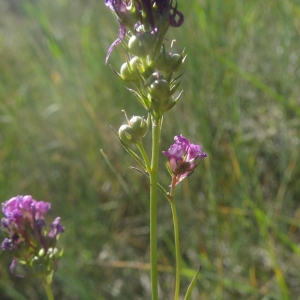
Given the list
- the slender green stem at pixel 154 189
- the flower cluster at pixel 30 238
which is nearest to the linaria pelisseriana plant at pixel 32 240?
the flower cluster at pixel 30 238

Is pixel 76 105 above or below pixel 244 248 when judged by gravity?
above

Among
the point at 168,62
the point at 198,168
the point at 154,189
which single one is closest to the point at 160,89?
the point at 168,62

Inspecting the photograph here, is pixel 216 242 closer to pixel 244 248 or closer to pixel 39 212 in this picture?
pixel 244 248

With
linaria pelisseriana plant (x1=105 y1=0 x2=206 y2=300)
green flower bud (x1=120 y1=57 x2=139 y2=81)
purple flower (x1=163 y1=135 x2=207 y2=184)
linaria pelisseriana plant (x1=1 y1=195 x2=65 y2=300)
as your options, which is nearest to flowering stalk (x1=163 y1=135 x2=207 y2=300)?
purple flower (x1=163 y1=135 x2=207 y2=184)

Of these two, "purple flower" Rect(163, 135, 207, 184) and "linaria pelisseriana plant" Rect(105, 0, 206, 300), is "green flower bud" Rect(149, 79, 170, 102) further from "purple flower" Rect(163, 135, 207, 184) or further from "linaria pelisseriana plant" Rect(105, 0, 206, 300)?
"purple flower" Rect(163, 135, 207, 184)

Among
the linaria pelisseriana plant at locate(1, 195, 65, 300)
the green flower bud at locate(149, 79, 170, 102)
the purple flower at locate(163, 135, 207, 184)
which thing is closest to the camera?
the green flower bud at locate(149, 79, 170, 102)

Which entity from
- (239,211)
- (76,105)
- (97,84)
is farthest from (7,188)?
(239,211)
